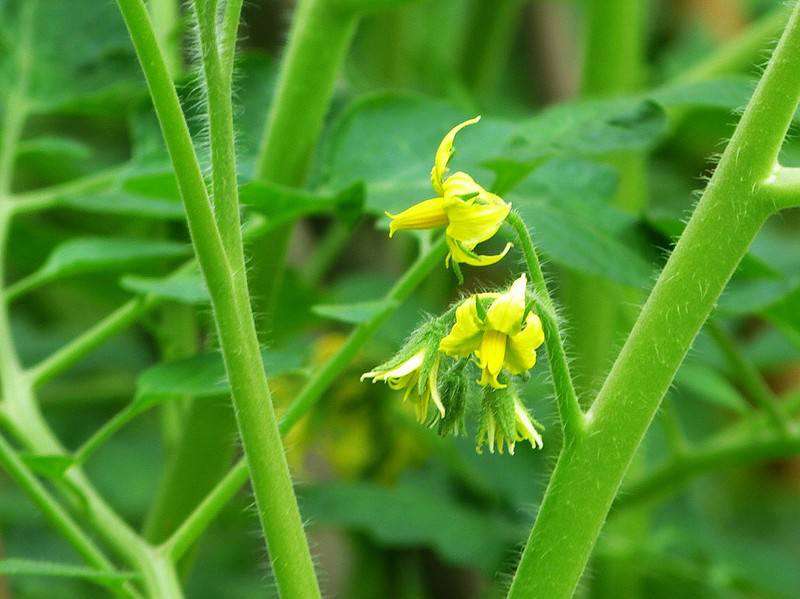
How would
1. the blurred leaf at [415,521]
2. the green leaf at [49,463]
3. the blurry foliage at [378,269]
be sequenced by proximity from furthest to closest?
1. the blurred leaf at [415,521]
2. the blurry foliage at [378,269]
3. the green leaf at [49,463]

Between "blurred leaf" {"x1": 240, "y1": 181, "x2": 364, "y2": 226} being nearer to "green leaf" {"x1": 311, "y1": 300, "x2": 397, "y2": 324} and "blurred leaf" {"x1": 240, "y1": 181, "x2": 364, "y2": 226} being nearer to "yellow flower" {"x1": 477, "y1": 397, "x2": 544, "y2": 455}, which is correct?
"green leaf" {"x1": 311, "y1": 300, "x2": 397, "y2": 324}

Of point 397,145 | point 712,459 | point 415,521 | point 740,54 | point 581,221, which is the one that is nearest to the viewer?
point 581,221

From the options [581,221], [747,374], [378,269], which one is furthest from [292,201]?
[378,269]

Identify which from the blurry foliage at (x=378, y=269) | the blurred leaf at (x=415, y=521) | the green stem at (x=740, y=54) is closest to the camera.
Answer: the blurry foliage at (x=378, y=269)

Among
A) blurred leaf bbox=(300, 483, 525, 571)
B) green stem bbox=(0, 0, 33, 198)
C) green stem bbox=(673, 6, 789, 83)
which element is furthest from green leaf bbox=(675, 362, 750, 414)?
green stem bbox=(0, 0, 33, 198)

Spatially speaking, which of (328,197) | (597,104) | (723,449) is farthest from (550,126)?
(723,449)

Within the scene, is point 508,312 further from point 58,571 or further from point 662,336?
point 58,571

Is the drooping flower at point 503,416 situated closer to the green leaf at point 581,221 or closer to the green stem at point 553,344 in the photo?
the green stem at point 553,344

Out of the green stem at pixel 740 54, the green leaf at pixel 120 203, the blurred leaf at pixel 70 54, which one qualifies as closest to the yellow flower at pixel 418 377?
the green leaf at pixel 120 203
